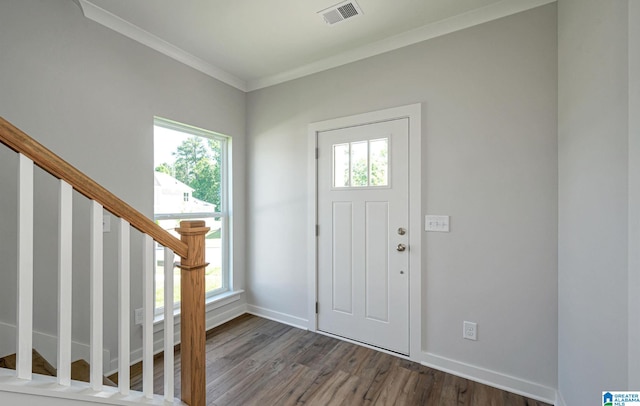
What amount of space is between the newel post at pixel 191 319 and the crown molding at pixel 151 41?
1.86 meters

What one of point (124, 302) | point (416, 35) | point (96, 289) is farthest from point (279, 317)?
point (416, 35)

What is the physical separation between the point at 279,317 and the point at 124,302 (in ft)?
6.86

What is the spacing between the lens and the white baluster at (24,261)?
33.4 inches

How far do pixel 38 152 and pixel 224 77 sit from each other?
2332mm

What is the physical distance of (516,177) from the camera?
1.87 m

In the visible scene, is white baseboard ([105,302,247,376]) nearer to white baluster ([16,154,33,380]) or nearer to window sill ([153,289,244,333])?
window sill ([153,289,244,333])

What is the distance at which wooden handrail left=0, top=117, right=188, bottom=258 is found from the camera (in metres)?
0.84

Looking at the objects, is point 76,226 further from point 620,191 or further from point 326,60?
point 620,191

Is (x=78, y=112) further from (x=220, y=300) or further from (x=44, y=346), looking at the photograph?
(x=220, y=300)

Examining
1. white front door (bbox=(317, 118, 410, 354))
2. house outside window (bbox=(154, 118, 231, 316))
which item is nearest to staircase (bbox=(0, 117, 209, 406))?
house outside window (bbox=(154, 118, 231, 316))

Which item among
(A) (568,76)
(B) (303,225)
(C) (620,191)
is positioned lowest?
(B) (303,225)

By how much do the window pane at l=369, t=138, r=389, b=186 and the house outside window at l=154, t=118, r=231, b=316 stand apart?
1.61 meters

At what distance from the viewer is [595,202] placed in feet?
3.98

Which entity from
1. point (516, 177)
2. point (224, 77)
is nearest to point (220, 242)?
point (224, 77)
